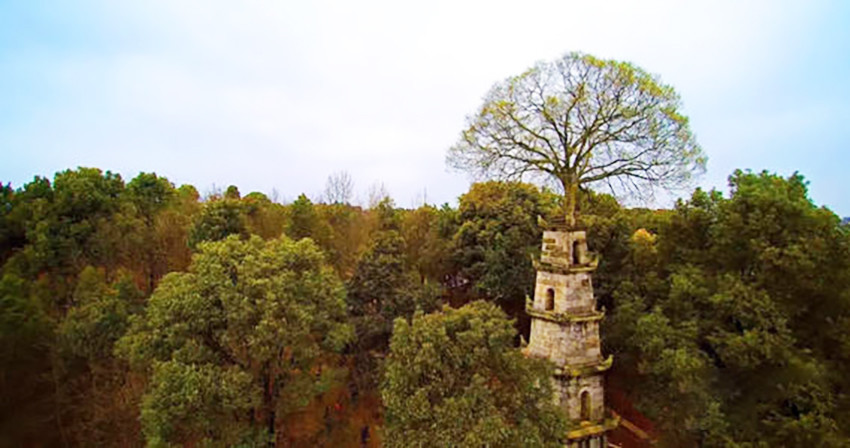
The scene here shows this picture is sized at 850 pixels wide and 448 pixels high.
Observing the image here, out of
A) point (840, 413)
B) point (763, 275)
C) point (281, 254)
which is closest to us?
point (840, 413)

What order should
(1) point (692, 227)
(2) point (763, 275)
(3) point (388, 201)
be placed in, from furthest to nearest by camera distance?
Answer: 1. (3) point (388, 201)
2. (1) point (692, 227)
3. (2) point (763, 275)

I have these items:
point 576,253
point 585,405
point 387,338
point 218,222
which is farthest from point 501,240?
point 218,222

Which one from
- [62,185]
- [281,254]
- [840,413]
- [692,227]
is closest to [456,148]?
[281,254]

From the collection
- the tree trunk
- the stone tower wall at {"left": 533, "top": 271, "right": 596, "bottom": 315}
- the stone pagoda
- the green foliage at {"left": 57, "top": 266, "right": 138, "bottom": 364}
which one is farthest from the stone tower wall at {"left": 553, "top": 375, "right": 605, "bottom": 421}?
the green foliage at {"left": 57, "top": 266, "right": 138, "bottom": 364}

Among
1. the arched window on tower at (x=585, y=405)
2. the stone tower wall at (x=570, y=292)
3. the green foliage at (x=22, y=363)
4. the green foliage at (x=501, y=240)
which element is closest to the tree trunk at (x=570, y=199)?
the stone tower wall at (x=570, y=292)

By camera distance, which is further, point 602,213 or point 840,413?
point 602,213

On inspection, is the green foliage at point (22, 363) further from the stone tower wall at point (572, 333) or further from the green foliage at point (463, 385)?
the stone tower wall at point (572, 333)

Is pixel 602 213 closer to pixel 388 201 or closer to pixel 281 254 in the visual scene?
pixel 388 201
